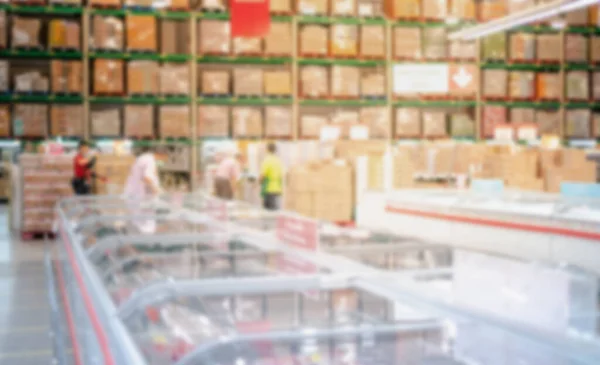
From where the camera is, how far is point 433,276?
2982 millimetres

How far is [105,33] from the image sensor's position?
15.4m

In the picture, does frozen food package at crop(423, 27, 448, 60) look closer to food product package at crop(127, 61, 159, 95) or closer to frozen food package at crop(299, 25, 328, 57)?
frozen food package at crop(299, 25, 328, 57)

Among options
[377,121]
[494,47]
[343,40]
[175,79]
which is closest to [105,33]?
[175,79]

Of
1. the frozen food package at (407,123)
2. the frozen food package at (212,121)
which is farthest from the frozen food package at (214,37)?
the frozen food package at (407,123)

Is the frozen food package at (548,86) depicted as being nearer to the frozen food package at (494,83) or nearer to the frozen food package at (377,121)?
the frozen food package at (494,83)

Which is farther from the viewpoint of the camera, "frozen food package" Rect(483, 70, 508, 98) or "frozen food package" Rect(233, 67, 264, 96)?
"frozen food package" Rect(483, 70, 508, 98)

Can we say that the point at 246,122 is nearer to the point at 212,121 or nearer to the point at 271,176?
the point at 212,121

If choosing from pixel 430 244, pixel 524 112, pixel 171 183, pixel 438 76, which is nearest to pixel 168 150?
pixel 171 183

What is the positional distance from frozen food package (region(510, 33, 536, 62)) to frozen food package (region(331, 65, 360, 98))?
345 cm

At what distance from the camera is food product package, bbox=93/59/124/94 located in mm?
15406

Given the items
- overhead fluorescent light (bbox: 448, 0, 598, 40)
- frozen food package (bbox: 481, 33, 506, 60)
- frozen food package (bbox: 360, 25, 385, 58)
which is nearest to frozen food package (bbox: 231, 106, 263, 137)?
Result: frozen food package (bbox: 360, 25, 385, 58)

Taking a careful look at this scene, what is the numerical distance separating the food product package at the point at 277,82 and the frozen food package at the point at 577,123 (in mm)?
6186

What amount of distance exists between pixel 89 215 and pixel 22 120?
10625 mm

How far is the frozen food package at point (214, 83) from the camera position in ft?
52.5
